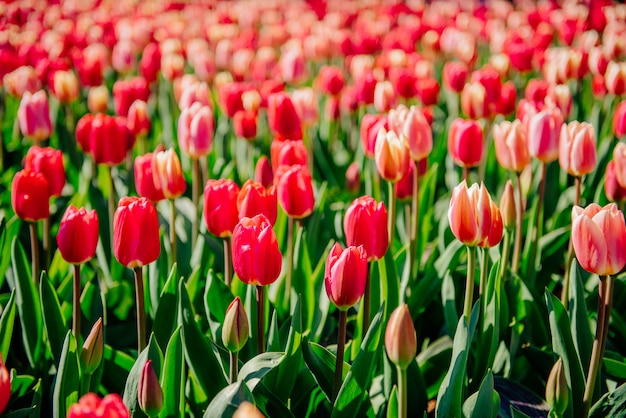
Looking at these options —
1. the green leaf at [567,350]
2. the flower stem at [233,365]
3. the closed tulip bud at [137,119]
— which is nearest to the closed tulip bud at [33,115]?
the closed tulip bud at [137,119]

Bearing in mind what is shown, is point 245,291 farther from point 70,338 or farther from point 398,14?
point 398,14

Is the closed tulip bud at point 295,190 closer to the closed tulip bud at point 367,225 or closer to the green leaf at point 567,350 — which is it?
the closed tulip bud at point 367,225

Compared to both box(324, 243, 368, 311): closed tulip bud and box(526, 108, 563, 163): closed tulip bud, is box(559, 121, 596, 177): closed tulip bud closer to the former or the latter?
box(526, 108, 563, 163): closed tulip bud

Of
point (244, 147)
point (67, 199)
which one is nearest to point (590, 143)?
point (244, 147)

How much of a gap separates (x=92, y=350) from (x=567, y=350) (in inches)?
45.6

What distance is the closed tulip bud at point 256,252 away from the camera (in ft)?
4.94

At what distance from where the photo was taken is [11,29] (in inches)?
234

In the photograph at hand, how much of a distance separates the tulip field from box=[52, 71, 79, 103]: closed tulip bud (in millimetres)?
11

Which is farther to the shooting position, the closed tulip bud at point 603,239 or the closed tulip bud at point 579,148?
the closed tulip bud at point 579,148

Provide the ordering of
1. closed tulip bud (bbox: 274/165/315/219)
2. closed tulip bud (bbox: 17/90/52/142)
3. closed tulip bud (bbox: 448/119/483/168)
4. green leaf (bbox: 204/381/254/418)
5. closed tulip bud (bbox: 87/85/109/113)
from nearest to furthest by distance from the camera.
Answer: green leaf (bbox: 204/381/254/418), closed tulip bud (bbox: 274/165/315/219), closed tulip bud (bbox: 448/119/483/168), closed tulip bud (bbox: 17/90/52/142), closed tulip bud (bbox: 87/85/109/113)

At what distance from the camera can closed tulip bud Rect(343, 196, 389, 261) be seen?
1.67m

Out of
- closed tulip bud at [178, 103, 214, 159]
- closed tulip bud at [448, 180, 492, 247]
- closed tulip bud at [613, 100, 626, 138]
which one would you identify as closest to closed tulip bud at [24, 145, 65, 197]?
closed tulip bud at [178, 103, 214, 159]

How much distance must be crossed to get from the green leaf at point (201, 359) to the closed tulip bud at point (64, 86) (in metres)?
2.29

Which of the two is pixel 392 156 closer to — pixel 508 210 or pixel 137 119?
pixel 508 210
